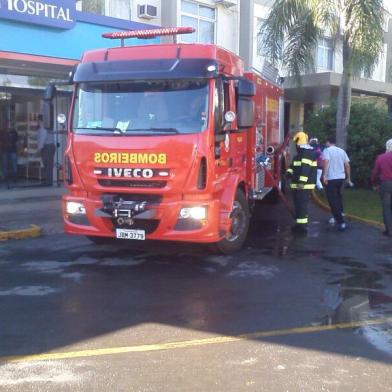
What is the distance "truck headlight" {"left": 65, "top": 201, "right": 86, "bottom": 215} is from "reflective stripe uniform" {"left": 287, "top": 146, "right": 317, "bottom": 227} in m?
4.12

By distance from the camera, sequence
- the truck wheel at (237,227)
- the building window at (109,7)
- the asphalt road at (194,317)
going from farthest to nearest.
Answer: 1. the building window at (109,7)
2. the truck wheel at (237,227)
3. the asphalt road at (194,317)

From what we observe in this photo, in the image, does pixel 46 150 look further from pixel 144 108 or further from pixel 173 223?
pixel 173 223

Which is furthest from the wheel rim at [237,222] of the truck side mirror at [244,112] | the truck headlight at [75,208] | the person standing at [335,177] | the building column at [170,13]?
the building column at [170,13]

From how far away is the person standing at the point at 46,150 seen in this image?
1591 centimetres

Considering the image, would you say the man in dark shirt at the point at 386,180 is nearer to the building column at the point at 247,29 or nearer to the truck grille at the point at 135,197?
the truck grille at the point at 135,197

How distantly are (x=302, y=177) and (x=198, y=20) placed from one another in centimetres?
1156

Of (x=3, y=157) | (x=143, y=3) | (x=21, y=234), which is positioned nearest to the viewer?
(x=21, y=234)

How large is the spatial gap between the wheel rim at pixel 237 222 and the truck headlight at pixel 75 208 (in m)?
2.09

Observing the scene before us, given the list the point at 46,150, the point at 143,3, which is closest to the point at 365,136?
the point at 143,3

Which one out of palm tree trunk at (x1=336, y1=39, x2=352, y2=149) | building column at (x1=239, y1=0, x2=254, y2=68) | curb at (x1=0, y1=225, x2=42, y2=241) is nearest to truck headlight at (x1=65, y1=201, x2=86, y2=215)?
curb at (x1=0, y1=225, x2=42, y2=241)

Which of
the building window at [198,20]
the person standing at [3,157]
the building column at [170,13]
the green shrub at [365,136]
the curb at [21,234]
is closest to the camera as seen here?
the curb at [21,234]

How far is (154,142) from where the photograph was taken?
7.22 meters

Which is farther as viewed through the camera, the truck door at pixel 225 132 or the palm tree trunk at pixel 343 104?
the palm tree trunk at pixel 343 104

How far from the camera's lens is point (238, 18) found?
21.1 metres
